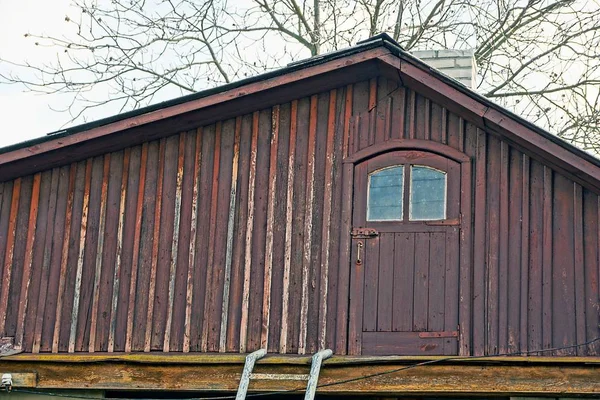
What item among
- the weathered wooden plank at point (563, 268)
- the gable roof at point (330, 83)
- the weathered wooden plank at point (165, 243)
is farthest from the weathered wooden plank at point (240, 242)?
the weathered wooden plank at point (563, 268)

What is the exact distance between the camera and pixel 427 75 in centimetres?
1299

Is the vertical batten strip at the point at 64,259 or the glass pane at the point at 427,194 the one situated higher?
the glass pane at the point at 427,194

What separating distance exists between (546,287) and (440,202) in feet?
5.09

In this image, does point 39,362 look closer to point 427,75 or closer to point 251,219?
point 251,219

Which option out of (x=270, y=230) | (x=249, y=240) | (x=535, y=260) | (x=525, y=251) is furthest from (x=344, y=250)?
(x=535, y=260)

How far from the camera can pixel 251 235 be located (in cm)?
1371

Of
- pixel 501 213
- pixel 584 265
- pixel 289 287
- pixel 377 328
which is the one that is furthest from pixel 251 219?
pixel 584 265

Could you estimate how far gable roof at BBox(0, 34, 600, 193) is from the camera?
12.4m

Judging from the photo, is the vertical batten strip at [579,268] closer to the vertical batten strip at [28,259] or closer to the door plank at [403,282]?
the door plank at [403,282]

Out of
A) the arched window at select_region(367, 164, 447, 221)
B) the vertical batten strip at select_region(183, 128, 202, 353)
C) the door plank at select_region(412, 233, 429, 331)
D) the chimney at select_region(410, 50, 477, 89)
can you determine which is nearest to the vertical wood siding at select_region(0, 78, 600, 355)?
the vertical batten strip at select_region(183, 128, 202, 353)

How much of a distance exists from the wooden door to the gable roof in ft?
2.65

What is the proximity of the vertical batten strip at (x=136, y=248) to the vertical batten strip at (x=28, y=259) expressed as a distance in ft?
4.19

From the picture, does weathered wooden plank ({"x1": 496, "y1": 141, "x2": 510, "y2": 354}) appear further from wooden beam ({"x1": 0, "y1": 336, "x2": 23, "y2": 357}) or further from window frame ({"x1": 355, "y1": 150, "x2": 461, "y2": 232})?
wooden beam ({"x1": 0, "y1": 336, "x2": 23, "y2": 357})

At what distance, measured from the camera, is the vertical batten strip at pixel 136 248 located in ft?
45.3
